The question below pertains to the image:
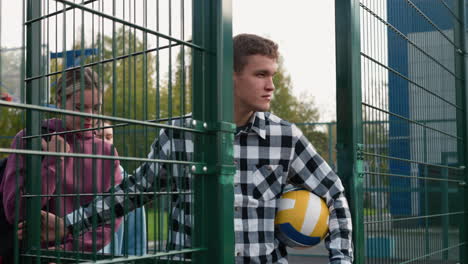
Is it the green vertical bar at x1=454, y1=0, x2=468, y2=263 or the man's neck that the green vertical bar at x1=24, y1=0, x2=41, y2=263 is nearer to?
the man's neck

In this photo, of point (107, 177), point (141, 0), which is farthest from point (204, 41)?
point (107, 177)

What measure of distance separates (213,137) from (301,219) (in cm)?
84

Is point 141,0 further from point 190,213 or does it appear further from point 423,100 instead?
point 423,100

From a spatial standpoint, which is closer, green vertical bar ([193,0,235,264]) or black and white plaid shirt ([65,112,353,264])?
green vertical bar ([193,0,235,264])

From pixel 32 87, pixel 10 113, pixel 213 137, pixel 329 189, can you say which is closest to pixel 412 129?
pixel 329 189

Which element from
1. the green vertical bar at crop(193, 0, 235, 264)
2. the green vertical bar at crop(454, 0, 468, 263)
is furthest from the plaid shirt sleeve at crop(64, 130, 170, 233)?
the green vertical bar at crop(454, 0, 468, 263)

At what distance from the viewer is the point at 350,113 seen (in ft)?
10.3

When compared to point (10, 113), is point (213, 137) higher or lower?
lower

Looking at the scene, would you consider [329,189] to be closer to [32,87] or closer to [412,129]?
[412,129]

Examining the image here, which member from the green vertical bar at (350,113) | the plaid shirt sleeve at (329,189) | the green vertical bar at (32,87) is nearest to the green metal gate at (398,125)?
the green vertical bar at (350,113)

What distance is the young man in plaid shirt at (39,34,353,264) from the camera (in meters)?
2.89

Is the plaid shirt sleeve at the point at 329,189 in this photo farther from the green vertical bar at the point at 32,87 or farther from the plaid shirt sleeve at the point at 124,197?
the green vertical bar at the point at 32,87

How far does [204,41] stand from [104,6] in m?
0.41

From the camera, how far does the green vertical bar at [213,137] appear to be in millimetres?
2205
